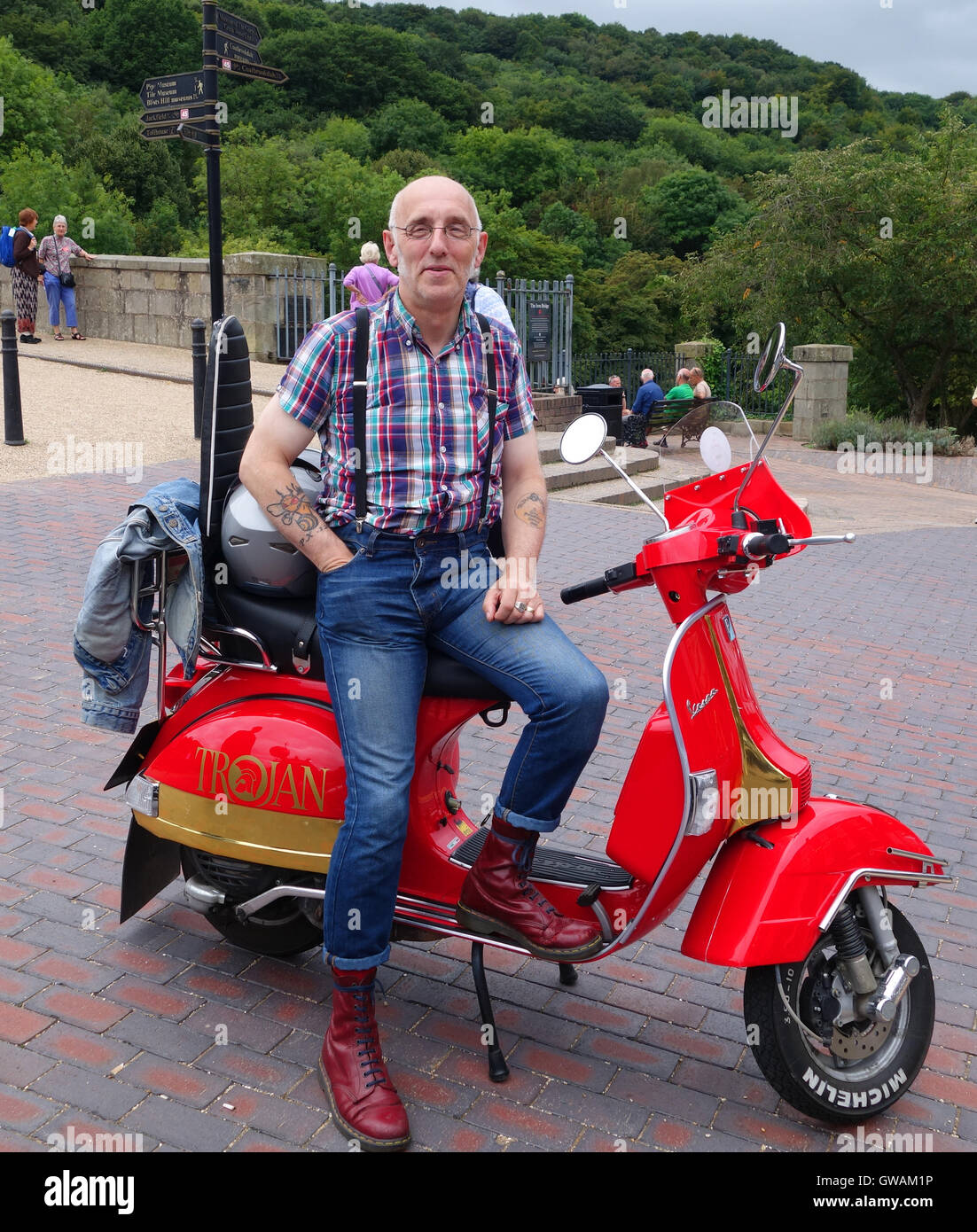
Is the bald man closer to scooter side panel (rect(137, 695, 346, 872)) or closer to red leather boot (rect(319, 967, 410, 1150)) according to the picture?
red leather boot (rect(319, 967, 410, 1150))

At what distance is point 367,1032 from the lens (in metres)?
2.82

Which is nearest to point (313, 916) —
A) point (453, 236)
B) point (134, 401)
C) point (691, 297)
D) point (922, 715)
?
point (453, 236)

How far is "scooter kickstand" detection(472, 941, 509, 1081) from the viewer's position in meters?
2.92

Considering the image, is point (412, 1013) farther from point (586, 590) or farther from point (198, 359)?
point (198, 359)

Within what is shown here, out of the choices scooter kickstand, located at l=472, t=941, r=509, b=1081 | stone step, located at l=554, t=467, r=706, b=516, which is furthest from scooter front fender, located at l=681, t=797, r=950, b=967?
stone step, located at l=554, t=467, r=706, b=516

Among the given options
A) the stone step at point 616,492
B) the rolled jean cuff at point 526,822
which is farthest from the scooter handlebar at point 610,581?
the stone step at point 616,492

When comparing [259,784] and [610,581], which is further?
[259,784]

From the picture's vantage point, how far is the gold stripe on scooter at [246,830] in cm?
297

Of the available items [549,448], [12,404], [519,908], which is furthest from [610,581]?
[549,448]

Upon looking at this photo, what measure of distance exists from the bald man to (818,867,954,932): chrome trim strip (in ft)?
1.78

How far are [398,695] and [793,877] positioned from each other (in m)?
0.96

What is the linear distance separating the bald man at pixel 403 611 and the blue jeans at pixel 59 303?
16932 millimetres

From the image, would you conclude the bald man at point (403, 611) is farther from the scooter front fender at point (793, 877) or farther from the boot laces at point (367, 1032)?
the scooter front fender at point (793, 877)
